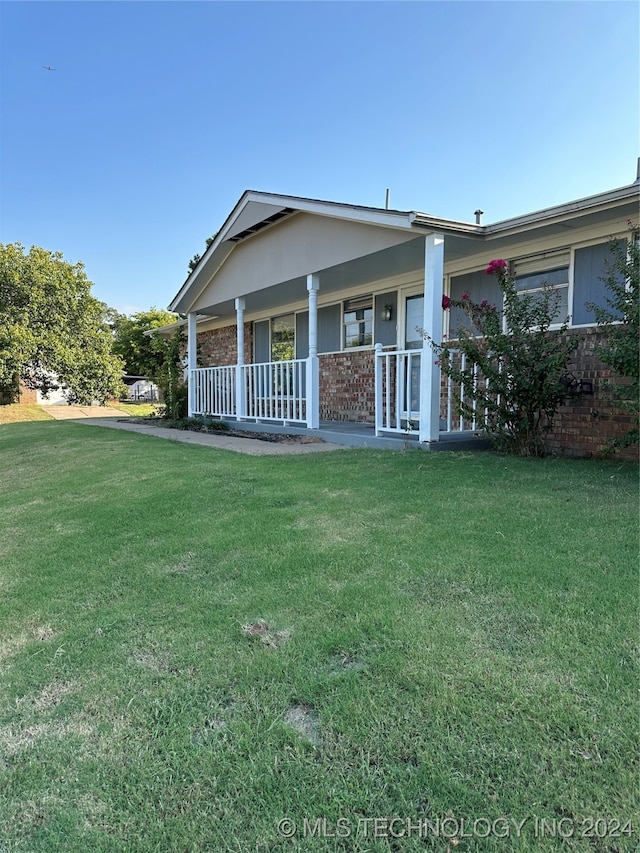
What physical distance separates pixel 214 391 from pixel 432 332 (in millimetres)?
6129

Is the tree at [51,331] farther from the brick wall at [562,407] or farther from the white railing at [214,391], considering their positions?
the white railing at [214,391]

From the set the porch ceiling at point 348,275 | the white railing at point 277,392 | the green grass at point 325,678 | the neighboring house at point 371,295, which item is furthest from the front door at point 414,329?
the green grass at point 325,678

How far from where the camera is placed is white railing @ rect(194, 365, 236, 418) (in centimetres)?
1020

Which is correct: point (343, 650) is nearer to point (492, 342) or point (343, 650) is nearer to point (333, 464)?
point (333, 464)

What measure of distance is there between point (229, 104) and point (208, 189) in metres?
4.91

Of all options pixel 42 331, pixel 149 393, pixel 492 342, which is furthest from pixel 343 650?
pixel 149 393

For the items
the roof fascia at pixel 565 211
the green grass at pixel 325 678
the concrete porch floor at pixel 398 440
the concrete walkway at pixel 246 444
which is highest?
the roof fascia at pixel 565 211

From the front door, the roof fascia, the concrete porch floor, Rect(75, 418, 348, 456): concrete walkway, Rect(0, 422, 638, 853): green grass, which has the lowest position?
Rect(0, 422, 638, 853): green grass

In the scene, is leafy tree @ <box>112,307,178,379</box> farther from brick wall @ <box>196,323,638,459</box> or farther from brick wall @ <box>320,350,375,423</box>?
brick wall @ <box>320,350,375,423</box>

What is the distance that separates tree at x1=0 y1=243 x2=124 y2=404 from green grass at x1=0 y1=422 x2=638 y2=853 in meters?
18.1

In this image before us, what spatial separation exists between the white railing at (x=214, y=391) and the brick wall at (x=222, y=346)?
6.96 ft

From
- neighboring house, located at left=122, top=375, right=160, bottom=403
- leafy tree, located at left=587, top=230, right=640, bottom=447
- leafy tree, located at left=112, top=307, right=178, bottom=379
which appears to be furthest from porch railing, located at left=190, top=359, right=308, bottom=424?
neighboring house, located at left=122, top=375, right=160, bottom=403

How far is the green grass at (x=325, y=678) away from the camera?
1160 mm

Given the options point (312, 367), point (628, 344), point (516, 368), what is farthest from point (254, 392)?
point (628, 344)
